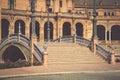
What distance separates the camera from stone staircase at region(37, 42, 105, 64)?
38.3 m

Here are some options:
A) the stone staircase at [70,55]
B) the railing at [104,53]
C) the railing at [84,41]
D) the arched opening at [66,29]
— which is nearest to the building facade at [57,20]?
the arched opening at [66,29]

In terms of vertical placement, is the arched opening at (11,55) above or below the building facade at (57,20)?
below

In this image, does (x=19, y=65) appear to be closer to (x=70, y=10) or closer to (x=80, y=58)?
(x=80, y=58)

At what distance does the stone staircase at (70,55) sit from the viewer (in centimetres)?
3828

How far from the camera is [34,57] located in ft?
131

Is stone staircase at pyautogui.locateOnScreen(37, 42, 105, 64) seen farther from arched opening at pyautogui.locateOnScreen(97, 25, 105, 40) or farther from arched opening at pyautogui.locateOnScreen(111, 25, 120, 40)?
arched opening at pyautogui.locateOnScreen(111, 25, 120, 40)

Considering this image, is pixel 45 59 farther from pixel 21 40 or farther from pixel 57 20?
pixel 57 20

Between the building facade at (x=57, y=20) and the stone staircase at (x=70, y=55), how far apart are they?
2518 cm

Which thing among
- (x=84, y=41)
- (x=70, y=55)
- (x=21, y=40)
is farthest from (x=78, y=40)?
(x=70, y=55)

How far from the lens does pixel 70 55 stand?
133ft

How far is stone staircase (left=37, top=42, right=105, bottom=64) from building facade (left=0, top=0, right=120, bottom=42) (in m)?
25.2

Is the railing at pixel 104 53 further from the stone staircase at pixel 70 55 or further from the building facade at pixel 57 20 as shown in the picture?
the building facade at pixel 57 20

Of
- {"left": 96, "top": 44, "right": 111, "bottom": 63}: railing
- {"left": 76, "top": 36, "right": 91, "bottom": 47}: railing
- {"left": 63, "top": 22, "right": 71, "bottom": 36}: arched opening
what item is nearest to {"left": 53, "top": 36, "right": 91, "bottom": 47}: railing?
{"left": 76, "top": 36, "right": 91, "bottom": 47}: railing

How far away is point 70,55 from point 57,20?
110 ft
